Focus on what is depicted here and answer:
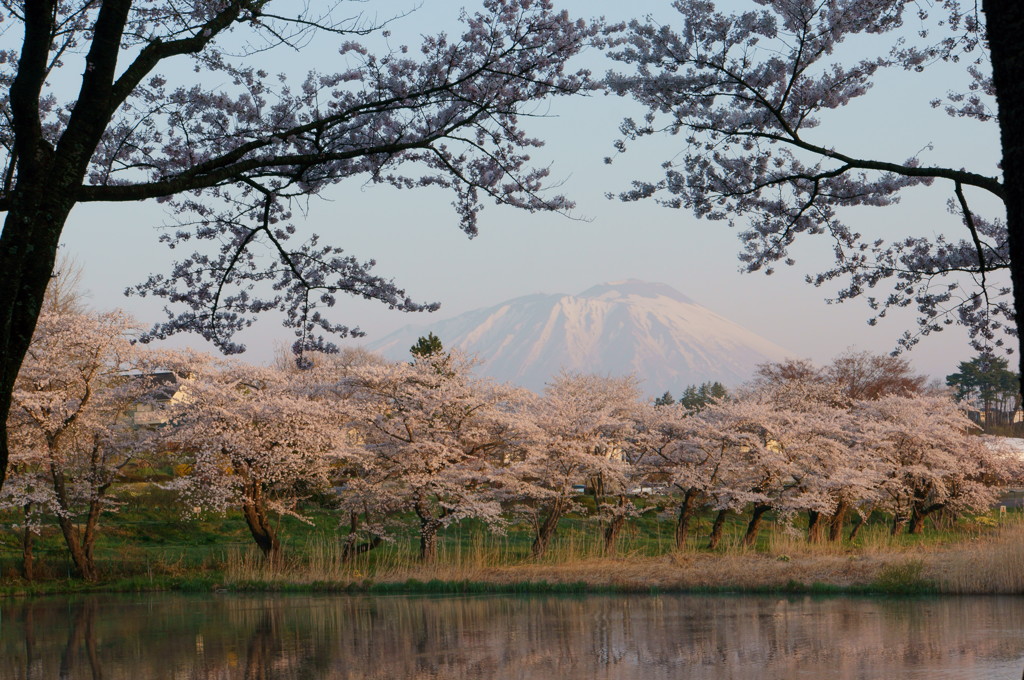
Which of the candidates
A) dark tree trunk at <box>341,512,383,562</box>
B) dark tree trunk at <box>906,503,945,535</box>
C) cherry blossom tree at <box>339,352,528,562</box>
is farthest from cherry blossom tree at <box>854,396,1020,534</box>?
dark tree trunk at <box>341,512,383,562</box>

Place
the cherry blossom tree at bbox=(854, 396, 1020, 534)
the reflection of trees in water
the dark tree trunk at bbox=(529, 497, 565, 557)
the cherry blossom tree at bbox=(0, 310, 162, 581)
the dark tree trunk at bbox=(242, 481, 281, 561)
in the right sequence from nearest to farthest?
the reflection of trees in water, the cherry blossom tree at bbox=(0, 310, 162, 581), the dark tree trunk at bbox=(242, 481, 281, 561), the dark tree trunk at bbox=(529, 497, 565, 557), the cherry blossom tree at bbox=(854, 396, 1020, 534)

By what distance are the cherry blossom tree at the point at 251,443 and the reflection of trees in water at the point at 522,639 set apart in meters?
4.53

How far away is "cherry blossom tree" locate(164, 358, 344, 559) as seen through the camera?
74.0 feet

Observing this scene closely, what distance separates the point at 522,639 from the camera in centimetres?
1313

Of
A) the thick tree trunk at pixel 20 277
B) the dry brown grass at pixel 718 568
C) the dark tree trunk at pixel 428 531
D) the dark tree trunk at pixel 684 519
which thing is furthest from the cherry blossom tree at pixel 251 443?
the thick tree trunk at pixel 20 277

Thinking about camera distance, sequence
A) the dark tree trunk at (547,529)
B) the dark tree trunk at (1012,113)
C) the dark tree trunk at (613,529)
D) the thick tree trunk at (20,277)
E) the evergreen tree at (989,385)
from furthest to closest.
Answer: the evergreen tree at (989,385) → the dark tree trunk at (613,529) → the dark tree trunk at (547,529) → the thick tree trunk at (20,277) → the dark tree trunk at (1012,113)

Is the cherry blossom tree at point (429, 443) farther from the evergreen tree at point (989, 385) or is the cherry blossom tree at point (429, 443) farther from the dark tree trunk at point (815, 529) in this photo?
the evergreen tree at point (989, 385)

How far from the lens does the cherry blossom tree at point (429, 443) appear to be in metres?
22.7

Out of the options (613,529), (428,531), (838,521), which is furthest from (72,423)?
(838,521)

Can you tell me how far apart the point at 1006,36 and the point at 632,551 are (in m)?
20.3

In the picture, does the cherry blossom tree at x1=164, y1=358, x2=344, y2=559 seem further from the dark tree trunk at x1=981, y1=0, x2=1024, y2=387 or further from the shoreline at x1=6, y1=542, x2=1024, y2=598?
the dark tree trunk at x1=981, y1=0, x2=1024, y2=387

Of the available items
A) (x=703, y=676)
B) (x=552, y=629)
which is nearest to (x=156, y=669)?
(x=552, y=629)

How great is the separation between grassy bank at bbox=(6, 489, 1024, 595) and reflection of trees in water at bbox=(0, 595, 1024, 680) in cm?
121

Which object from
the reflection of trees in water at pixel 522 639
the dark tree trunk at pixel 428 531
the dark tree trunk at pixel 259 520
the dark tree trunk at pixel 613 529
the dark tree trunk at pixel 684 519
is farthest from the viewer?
the dark tree trunk at pixel 684 519
